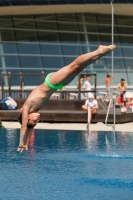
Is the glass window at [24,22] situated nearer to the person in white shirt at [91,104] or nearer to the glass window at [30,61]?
the glass window at [30,61]

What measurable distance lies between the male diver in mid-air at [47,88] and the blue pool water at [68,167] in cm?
119

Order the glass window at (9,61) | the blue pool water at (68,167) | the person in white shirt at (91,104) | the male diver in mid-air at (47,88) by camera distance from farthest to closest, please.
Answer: the glass window at (9,61), the person in white shirt at (91,104), the blue pool water at (68,167), the male diver in mid-air at (47,88)

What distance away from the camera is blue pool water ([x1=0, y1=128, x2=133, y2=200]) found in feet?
33.0

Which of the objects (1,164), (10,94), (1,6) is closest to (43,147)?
(1,164)

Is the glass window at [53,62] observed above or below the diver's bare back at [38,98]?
above

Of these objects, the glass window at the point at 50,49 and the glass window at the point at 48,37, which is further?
the glass window at the point at 48,37

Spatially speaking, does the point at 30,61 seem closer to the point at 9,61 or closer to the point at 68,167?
the point at 9,61

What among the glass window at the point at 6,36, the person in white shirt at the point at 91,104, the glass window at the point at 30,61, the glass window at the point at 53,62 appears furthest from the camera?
the glass window at the point at 6,36

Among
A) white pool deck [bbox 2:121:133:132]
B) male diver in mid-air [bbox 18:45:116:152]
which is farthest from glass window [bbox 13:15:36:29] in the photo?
male diver in mid-air [bbox 18:45:116:152]

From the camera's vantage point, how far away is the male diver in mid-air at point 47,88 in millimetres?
9164

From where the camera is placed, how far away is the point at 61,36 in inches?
1372

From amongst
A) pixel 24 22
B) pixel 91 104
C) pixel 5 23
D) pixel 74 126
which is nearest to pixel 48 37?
pixel 24 22

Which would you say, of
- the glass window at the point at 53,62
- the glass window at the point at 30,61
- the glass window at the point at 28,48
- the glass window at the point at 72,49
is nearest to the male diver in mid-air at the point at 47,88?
the glass window at the point at 30,61

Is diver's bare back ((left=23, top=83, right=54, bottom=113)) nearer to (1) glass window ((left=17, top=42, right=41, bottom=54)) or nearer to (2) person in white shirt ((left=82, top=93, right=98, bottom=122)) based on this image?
(2) person in white shirt ((left=82, top=93, right=98, bottom=122))
